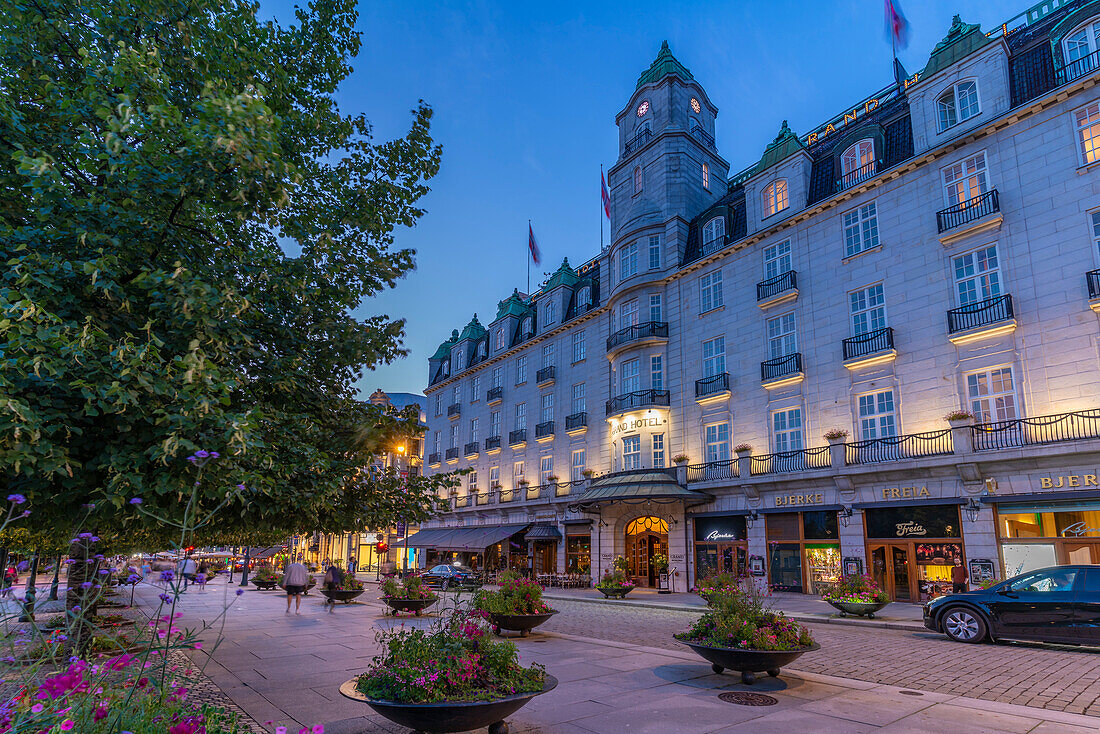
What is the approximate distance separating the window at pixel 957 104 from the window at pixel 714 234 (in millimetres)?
10371

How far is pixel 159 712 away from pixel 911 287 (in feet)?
86.6

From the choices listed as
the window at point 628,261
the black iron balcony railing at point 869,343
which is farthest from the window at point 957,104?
the window at point 628,261

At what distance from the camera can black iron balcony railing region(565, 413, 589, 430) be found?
39000 millimetres

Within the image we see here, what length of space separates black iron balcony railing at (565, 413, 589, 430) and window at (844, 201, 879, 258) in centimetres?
1775

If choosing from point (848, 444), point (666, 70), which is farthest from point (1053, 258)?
point (666, 70)

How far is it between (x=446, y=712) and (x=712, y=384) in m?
26.9

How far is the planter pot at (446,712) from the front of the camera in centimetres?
560

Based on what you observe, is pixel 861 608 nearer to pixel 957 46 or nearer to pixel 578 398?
pixel 957 46

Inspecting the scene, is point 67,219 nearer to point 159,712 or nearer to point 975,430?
point 159,712

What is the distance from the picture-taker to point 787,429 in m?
27.6

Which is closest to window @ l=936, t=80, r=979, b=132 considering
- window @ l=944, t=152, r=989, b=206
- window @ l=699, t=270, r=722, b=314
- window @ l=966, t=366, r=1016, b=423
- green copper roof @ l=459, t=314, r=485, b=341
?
window @ l=944, t=152, r=989, b=206

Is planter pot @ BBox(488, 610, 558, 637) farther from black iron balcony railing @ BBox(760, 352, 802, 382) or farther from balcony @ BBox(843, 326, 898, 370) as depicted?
black iron balcony railing @ BBox(760, 352, 802, 382)

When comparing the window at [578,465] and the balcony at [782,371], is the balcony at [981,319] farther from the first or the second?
the window at [578,465]

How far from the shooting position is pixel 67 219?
19.3 ft
